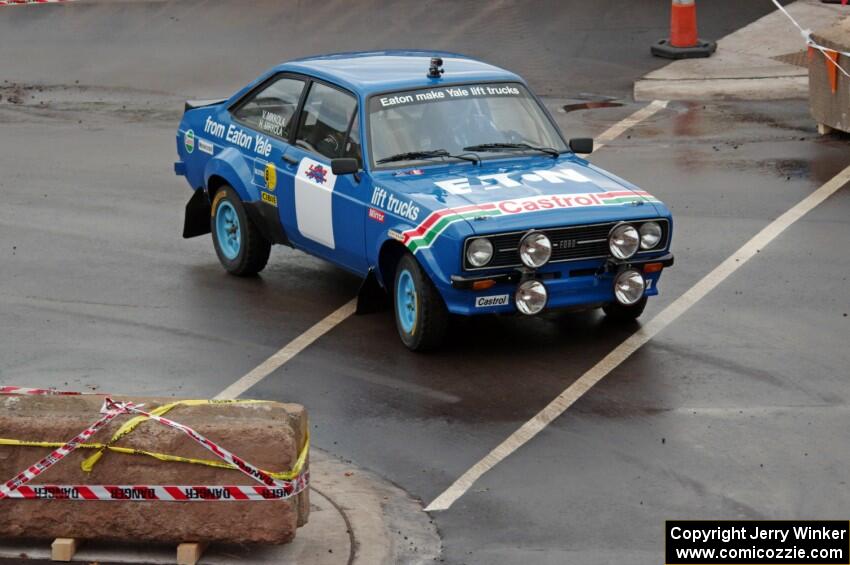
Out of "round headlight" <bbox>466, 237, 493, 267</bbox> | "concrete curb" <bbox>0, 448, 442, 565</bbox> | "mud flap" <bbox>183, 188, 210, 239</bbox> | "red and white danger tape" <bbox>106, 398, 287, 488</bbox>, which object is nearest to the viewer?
"red and white danger tape" <bbox>106, 398, 287, 488</bbox>

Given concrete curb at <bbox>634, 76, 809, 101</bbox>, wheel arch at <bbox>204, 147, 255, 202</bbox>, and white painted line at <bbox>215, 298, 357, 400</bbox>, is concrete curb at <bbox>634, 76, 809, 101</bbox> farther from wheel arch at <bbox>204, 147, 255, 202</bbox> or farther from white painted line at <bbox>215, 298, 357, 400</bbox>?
white painted line at <bbox>215, 298, 357, 400</bbox>

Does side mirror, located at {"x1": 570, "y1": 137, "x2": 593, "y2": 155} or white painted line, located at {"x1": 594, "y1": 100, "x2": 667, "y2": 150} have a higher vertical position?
side mirror, located at {"x1": 570, "y1": 137, "x2": 593, "y2": 155}

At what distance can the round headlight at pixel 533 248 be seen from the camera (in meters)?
9.98

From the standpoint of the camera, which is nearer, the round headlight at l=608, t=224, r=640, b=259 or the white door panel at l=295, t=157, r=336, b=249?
the round headlight at l=608, t=224, r=640, b=259

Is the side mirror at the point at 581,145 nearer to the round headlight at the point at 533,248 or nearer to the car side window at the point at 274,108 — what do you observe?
the round headlight at the point at 533,248

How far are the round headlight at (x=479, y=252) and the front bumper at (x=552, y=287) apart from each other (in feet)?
0.31

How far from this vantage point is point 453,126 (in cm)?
1122

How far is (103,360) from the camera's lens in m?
10.6

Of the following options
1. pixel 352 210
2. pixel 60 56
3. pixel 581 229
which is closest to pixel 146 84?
pixel 60 56

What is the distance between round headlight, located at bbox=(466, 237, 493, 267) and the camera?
9.91 m

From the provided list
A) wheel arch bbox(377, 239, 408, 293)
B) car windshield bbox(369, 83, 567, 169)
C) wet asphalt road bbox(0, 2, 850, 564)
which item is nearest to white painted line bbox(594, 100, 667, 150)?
wet asphalt road bbox(0, 2, 850, 564)

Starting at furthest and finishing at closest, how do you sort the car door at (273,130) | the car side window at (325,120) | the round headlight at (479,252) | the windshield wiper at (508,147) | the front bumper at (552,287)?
the car door at (273,130), the car side window at (325,120), the windshield wiper at (508,147), the front bumper at (552,287), the round headlight at (479,252)

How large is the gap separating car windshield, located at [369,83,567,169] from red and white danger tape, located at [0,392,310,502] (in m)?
3.90

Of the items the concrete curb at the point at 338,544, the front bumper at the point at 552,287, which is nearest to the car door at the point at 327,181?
the front bumper at the point at 552,287
